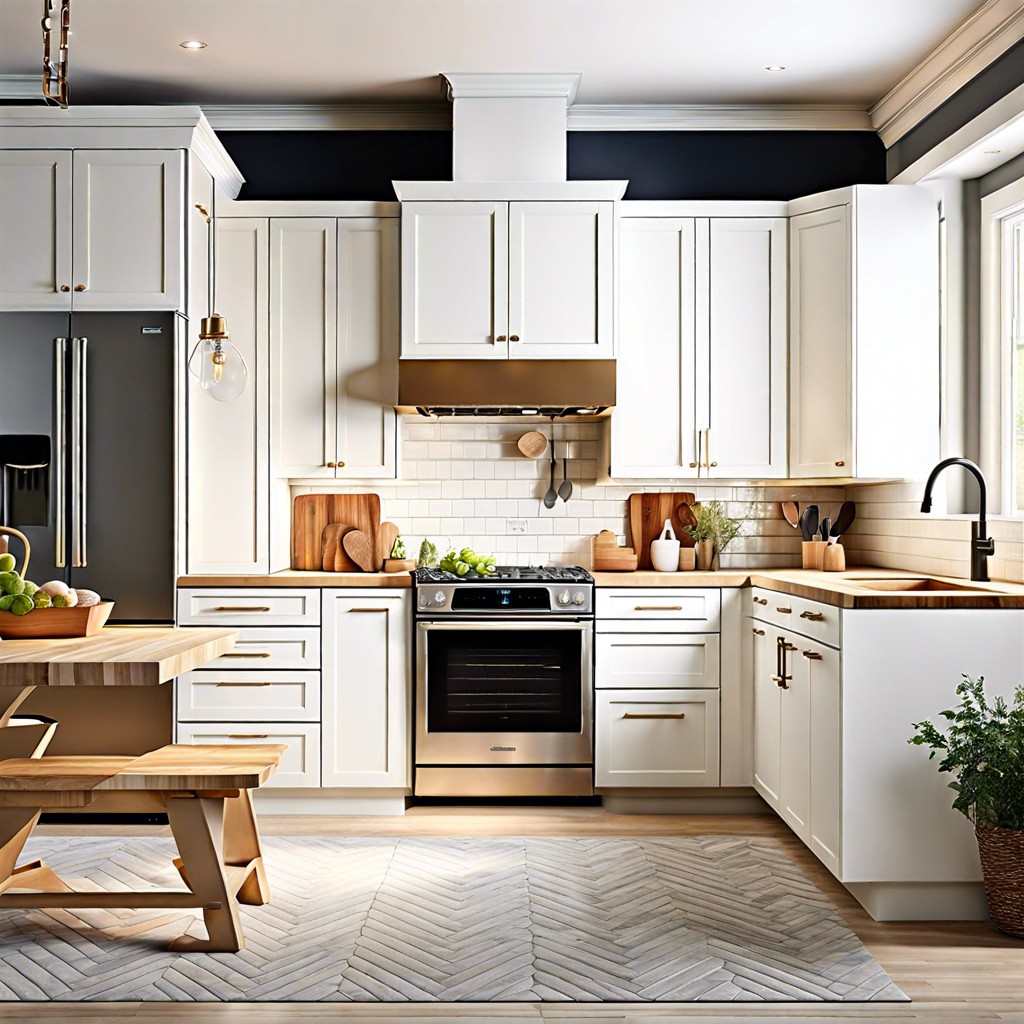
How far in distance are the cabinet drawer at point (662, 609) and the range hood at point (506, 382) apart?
0.80 meters

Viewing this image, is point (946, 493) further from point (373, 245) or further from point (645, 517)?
point (373, 245)

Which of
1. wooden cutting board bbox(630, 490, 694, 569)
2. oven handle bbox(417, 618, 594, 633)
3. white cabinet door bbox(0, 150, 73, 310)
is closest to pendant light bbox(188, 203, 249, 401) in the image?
white cabinet door bbox(0, 150, 73, 310)

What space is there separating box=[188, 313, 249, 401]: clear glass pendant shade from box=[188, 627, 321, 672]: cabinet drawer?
150cm

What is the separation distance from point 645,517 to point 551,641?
91cm

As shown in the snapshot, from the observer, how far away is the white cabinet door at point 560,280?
4.38 m

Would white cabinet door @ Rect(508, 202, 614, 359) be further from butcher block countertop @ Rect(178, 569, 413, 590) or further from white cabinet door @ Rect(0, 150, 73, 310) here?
white cabinet door @ Rect(0, 150, 73, 310)

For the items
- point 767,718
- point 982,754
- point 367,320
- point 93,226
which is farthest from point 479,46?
point 982,754

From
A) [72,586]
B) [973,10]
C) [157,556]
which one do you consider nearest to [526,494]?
[157,556]

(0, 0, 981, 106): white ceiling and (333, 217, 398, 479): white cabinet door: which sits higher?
(0, 0, 981, 106): white ceiling

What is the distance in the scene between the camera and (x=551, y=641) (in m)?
4.32

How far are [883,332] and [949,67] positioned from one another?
3.31ft

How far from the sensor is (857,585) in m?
3.96

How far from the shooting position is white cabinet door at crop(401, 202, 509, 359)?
438cm

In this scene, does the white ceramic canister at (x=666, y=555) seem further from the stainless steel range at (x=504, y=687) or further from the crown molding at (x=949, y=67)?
the crown molding at (x=949, y=67)
